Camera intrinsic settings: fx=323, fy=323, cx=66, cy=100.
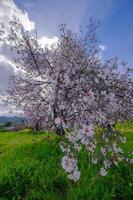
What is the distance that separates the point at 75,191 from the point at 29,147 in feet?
21.3

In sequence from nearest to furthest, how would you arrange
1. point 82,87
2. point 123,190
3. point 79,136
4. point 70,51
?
point 79,136 < point 82,87 < point 123,190 < point 70,51

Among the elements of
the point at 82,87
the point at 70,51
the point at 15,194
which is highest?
the point at 70,51

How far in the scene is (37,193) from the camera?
299 inches

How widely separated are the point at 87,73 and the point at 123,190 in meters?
3.27

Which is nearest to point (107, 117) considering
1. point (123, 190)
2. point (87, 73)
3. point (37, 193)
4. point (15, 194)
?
point (87, 73)

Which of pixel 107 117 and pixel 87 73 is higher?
pixel 87 73

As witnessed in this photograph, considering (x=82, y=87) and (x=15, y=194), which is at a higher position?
(x=82, y=87)

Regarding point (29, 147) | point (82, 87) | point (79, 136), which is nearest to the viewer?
point (79, 136)

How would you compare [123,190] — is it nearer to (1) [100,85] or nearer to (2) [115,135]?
(2) [115,135]

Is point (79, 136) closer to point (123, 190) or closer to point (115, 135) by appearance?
point (115, 135)

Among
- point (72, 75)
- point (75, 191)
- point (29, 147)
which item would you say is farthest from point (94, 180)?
point (29, 147)

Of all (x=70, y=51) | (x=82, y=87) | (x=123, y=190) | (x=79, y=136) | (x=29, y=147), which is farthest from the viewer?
(x=29, y=147)

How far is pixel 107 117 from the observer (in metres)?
5.89

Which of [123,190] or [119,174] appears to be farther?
[119,174]
